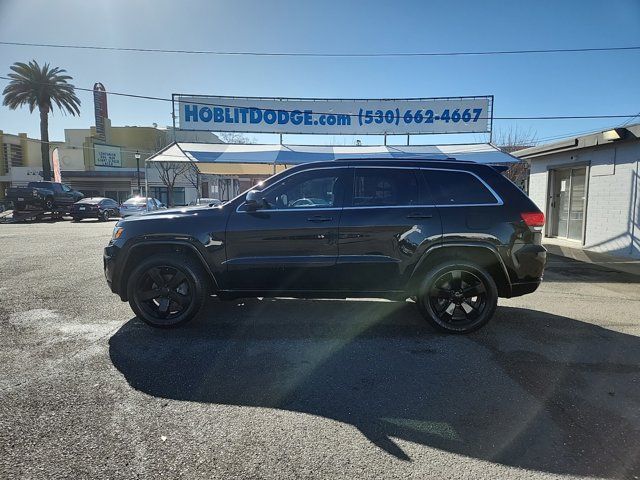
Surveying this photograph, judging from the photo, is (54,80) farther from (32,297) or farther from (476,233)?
(476,233)

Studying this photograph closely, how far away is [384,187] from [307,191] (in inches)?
34.9

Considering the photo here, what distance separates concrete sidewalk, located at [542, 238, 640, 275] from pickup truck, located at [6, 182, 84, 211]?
87.0 feet

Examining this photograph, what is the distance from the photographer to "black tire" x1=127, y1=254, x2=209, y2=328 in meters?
4.75

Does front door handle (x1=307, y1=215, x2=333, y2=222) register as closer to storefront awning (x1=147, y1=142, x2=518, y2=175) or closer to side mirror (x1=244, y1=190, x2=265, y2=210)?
side mirror (x1=244, y1=190, x2=265, y2=210)

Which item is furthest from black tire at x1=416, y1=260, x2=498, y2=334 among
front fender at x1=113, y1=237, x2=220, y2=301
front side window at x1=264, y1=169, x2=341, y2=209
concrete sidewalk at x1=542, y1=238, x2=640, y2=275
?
concrete sidewalk at x1=542, y1=238, x2=640, y2=275

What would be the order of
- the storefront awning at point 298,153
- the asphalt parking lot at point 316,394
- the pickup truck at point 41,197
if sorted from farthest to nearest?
1. the pickup truck at point 41,197
2. the storefront awning at point 298,153
3. the asphalt parking lot at point 316,394

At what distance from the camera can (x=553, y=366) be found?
3982 millimetres

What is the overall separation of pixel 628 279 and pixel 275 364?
766 cm

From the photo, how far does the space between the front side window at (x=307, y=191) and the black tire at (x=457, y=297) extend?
4.67 ft

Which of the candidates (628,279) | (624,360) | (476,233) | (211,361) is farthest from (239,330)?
(628,279)

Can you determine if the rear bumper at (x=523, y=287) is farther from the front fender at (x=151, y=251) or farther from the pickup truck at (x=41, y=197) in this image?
the pickup truck at (x=41, y=197)

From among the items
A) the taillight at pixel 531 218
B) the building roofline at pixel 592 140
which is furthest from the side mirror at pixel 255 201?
the building roofline at pixel 592 140

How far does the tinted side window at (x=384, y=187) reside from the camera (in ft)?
15.6

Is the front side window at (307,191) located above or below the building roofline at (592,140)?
below
